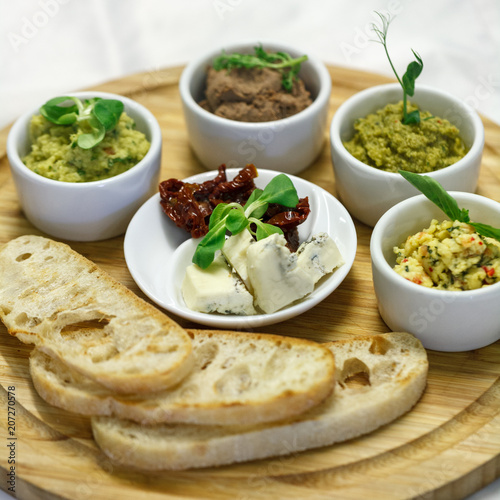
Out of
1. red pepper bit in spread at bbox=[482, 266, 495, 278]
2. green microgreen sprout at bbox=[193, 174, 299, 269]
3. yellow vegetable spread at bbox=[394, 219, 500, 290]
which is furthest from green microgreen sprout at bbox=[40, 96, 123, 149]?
red pepper bit in spread at bbox=[482, 266, 495, 278]

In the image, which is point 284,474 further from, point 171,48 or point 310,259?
point 171,48

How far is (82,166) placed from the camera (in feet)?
14.4

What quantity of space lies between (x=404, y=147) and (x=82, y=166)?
6.39 ft

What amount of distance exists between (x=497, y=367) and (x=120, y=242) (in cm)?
238

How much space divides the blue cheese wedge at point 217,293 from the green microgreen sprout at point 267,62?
1.70 meters

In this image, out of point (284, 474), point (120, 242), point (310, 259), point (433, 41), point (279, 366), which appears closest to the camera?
point (284, 474)

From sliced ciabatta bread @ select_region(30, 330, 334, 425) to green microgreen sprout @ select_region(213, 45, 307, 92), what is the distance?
2.09 meters

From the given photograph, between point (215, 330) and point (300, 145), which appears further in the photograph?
point (300, 145)

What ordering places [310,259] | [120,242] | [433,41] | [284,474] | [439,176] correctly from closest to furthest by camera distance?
[284,474] < [310,259] < [439,176] < [120,242] < [433,41]

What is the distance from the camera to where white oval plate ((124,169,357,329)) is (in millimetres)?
3807

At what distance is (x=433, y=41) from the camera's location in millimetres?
6734

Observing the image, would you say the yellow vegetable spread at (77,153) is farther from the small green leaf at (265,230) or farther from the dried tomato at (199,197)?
the small green leaf at (265,230)

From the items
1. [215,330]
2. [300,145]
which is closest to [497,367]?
[215,330]

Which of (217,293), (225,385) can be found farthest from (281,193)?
(225,385)
